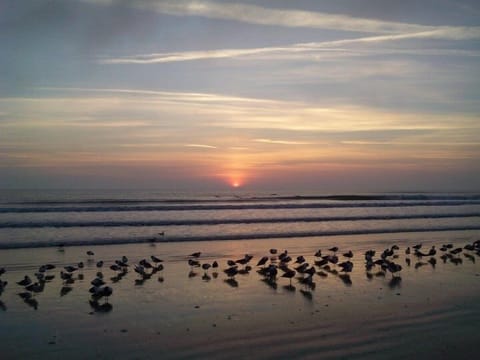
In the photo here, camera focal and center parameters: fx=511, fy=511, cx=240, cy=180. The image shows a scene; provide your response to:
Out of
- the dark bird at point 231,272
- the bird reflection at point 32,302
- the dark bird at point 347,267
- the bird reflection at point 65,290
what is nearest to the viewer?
the bird reflection at point 32,302

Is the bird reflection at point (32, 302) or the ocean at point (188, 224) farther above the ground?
the ocean at point (188, 224)

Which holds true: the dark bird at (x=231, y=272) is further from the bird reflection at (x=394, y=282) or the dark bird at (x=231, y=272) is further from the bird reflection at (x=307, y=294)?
the bird reflection at (x=394, y=282)

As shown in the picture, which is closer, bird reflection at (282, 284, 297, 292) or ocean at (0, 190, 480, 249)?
bird reflection at (282, 284, 297, 292)

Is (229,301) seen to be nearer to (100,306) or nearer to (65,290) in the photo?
(100,306)

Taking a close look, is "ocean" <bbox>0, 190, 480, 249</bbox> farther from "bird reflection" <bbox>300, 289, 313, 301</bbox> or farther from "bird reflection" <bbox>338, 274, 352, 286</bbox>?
"bird reflection" <bbox>300, 289, 313, 301</bbox>

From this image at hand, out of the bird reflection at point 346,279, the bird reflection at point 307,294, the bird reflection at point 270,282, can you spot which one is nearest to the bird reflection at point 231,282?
the bird reflection at point 270,282

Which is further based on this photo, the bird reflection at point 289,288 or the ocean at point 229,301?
the bird reflection at point 289,288

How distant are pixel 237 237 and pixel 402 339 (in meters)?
15.8

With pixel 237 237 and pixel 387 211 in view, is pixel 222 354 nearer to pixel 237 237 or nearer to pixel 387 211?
pixel 237 237

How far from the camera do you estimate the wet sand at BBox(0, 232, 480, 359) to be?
7879 mm

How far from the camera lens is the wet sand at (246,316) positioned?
7879mm

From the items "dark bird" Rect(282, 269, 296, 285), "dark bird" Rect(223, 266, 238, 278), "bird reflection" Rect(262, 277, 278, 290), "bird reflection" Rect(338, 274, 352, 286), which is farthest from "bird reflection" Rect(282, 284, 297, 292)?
"dark bird" Rect(223, 266, 238, 278)

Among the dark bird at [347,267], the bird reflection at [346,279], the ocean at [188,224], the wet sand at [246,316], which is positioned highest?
the ocean at [188,224]

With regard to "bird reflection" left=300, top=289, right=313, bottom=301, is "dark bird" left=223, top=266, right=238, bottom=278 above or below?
above
